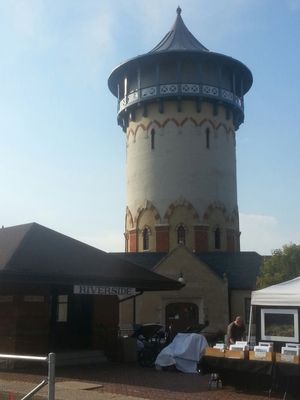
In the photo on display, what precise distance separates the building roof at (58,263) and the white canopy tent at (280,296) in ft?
19.8

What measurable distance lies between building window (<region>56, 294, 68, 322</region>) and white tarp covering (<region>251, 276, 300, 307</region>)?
32.6ft

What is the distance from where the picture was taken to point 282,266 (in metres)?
31.6

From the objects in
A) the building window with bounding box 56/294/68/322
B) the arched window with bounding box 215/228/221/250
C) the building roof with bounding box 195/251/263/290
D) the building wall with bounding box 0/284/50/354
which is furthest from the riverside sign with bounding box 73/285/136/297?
the arched window with bounding box 215/228/221/250

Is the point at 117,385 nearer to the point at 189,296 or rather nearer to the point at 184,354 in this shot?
the point at 184,354

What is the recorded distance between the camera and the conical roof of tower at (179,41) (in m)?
44.2

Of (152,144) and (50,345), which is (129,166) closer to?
(152,144)

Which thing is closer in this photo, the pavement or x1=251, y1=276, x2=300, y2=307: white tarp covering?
the pavement

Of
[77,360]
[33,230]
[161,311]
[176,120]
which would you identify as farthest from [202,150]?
[77,360]

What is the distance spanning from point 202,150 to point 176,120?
307 cm

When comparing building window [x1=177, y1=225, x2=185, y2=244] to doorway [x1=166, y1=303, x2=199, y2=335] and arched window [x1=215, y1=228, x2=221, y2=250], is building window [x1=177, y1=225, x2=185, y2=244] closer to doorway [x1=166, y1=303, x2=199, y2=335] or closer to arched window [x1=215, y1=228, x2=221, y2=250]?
arched window [x1=215, y1=228, x2=221, y2=250]

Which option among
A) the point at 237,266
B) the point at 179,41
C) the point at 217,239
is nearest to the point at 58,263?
the point at 237,266

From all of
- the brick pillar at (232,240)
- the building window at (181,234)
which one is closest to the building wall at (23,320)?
the building window at (181,234)

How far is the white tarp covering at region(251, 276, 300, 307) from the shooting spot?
1316 cm

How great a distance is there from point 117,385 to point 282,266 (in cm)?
2005
